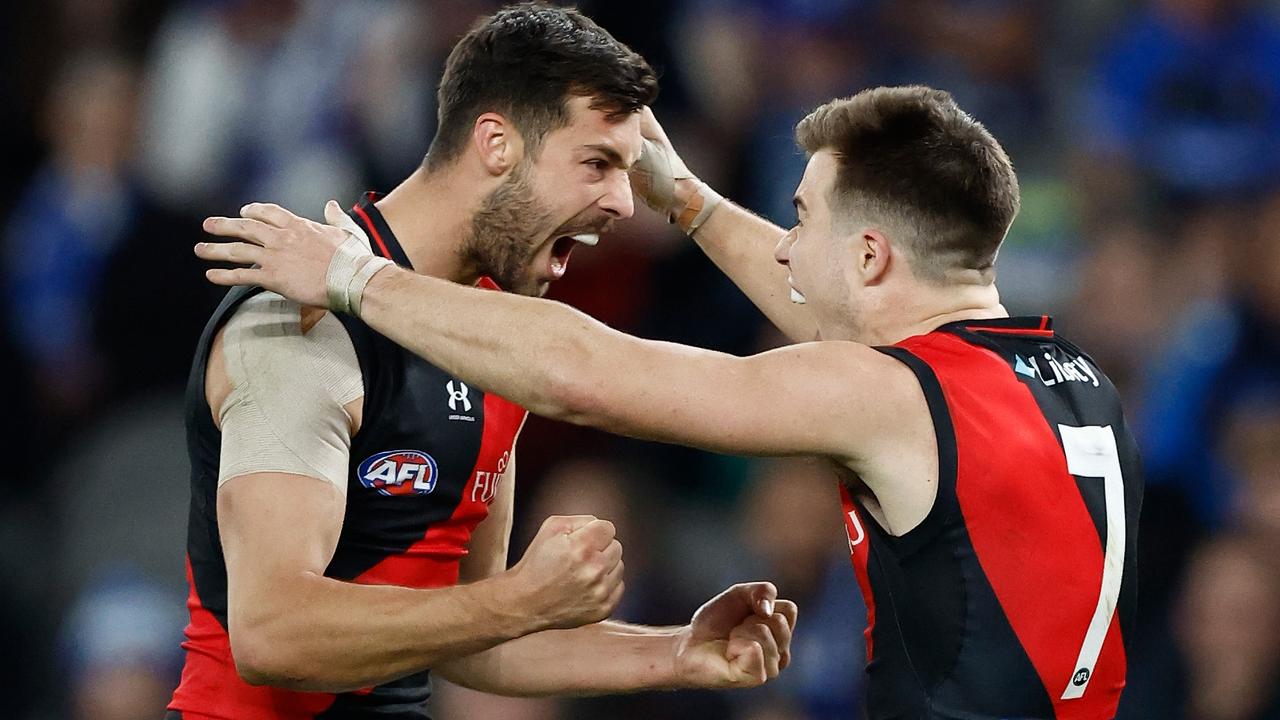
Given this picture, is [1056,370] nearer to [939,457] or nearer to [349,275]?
[939,457]

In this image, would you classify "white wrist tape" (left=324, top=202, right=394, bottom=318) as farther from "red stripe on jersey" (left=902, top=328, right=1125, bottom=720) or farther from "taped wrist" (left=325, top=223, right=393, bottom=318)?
"red stripe on jersey" (left=902, top=328, right=1125, bottom=720)

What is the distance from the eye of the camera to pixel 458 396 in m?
3.96

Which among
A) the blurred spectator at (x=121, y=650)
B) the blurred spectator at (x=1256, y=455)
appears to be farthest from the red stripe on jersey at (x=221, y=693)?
the blurred spectator at (x=1256, y=455)

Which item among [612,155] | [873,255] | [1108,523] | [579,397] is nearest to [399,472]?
[579,397]

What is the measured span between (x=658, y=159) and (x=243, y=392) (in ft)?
4.98

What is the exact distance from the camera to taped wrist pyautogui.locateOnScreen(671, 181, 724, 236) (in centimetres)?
482

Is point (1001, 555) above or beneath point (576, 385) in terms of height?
beneath

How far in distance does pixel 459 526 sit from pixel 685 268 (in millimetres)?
4174

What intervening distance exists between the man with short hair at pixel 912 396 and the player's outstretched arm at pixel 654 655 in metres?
0.51

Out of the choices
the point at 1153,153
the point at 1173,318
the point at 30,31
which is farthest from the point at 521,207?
Answer: the point at 30,31

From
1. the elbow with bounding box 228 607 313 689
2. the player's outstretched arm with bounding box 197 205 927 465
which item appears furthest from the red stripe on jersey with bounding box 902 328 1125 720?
the elbow with bounding box 228 607 313 689

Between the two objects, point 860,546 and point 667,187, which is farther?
point 667,187

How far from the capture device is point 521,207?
4098 mm

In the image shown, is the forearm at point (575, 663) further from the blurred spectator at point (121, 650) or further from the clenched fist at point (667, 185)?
the blurred spectator at point (121, 650)
